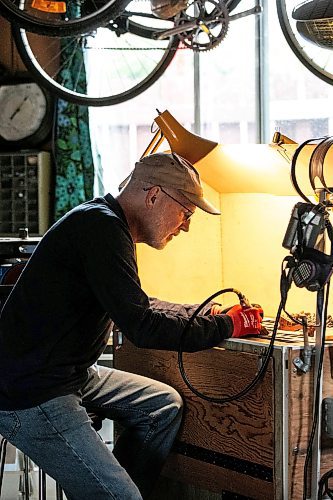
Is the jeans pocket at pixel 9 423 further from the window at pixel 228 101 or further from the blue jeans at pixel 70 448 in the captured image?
the window at pixel 228 101

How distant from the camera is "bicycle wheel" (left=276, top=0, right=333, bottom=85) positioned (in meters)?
4.09

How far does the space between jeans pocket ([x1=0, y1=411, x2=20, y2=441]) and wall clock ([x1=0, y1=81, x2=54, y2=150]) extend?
3.18 metres

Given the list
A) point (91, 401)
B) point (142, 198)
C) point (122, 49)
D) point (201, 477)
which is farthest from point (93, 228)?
point (122, 49)

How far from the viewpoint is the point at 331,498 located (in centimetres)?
283

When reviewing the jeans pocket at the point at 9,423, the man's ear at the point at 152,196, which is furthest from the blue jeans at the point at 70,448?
the man's ear at the point at 152,196

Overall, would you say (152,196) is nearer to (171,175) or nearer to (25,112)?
(171,175)

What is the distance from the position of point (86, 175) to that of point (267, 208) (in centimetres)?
217

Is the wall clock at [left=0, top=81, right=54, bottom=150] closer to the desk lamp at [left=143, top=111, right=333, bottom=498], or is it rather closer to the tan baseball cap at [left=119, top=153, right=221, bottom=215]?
the desk lamp at [left=143, top=111, right=333, bottom=498]

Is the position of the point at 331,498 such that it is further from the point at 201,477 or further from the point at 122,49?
the point at 122,49

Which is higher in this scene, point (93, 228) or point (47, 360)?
point (93, 228)

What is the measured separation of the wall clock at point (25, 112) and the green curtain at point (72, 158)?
9 cm

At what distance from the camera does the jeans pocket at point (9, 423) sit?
8.69 feet

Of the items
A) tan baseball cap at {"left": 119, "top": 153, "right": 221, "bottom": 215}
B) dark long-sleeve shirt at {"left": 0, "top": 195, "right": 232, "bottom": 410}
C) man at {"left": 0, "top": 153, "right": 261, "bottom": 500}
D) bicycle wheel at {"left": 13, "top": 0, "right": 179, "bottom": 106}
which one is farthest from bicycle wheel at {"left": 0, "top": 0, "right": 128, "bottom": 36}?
dark long-sleeve shirt at {"left": 0, "top": 195, "right": 232, "bottom": 410}

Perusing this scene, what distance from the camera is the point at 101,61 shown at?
5352 mm
